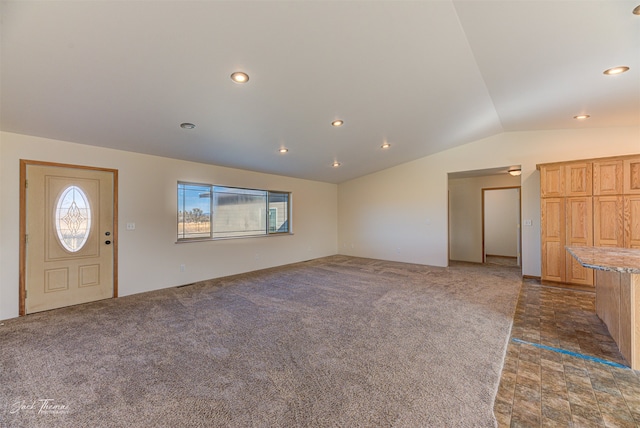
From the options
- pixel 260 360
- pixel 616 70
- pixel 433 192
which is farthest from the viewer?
pixel 433 192

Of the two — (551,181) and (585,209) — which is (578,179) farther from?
(585,209)

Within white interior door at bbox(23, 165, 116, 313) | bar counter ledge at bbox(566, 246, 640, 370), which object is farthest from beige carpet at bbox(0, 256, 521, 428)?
bar counter ledge at bbox(566, 246, 640, 370)

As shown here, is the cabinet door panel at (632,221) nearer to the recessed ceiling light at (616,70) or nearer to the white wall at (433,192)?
the white wall at (433,192)

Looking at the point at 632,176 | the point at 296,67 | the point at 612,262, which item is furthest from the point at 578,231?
the point at 296,67

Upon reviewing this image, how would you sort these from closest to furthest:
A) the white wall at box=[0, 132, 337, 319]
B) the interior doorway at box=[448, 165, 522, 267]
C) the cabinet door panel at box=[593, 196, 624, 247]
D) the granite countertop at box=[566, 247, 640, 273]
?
1. the granite countertop at box=[566, 247, 640, 273]
2. the white wall at box=[0, 132, 337, 319]
3. the cabinet door panel at box=[593, 196, 624, 247]
4. the interior doorway at box=[448, 165, 522, 267]

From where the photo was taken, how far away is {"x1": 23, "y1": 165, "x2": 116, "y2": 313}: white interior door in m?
3.51

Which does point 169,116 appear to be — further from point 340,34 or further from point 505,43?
point 505,43

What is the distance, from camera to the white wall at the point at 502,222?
784 centimetres

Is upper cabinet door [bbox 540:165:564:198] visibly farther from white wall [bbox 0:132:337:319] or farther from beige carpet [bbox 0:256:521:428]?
white wall [bbox 0:132:337:319]

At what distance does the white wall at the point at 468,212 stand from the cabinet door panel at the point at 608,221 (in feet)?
8.44

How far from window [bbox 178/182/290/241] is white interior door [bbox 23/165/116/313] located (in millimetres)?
1146

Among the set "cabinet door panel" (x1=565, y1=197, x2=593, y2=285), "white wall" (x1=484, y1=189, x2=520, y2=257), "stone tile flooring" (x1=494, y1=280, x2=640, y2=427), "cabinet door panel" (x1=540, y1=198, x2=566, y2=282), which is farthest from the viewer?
"white wall" (x1=484, y1=189, x2=520, y2=257)

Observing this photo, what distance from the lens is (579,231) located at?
14.6ft

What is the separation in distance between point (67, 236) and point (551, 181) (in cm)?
795
